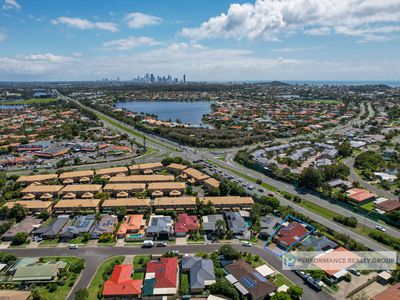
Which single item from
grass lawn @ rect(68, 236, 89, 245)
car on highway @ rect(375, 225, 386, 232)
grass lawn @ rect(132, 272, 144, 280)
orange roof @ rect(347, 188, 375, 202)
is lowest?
grass lawn @ rect(132, 272, 144, 280)

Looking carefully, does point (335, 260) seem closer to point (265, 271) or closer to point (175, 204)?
point (265, 271)

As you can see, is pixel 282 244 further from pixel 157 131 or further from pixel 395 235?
pixel 157 131

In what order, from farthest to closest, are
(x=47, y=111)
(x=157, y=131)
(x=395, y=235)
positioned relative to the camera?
(x=47, y=111) → (x=157, y=131) → (x=395, y=235)

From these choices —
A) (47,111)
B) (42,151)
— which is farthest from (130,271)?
(47,111)

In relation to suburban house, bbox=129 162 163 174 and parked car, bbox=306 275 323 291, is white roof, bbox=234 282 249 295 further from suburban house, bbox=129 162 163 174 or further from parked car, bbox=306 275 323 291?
suburban house, bbox=129 162 163 174

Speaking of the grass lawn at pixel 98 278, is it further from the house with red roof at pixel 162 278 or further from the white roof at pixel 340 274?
the white roof at pixel 340 274

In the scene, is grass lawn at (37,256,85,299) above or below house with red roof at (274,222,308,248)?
below

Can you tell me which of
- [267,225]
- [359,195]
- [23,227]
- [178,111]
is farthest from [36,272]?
[178,111]

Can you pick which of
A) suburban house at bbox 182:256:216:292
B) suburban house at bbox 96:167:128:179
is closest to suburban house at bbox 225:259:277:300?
suburban house at bbox 182:256:216:292
